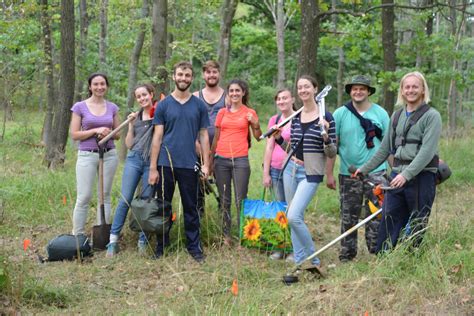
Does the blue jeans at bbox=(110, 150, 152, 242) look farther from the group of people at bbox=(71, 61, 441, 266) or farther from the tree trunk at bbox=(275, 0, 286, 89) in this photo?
the tree trunk at bbox=(275, 0, 286, 89)

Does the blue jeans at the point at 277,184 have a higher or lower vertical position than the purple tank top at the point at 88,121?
lower

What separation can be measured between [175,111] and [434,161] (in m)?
2.65

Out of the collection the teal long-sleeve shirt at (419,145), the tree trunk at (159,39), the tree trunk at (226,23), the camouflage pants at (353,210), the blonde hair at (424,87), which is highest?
the tree trunk at (226,23)

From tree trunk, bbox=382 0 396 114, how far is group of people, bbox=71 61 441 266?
233 inches

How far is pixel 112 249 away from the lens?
21.5 feet

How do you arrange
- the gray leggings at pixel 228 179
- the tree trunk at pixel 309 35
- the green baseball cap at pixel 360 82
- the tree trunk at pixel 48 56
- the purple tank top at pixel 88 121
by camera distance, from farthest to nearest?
the tree trunk at pixel 48 56 → the tree trunk at pixel 309 35 → the purple tank top at pixel 88 121 → the gray leggings at pixel 228 179 → the green baseball cap at pixel 360 82

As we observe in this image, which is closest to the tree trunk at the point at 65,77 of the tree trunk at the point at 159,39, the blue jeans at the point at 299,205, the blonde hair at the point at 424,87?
the tree trunk at the point at 159,39

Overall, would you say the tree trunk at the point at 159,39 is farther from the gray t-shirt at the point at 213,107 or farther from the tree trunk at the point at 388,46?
the tree trunk at the point at 388,46

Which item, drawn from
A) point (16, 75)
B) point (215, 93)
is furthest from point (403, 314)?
point (16, 75)

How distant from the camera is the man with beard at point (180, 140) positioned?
6125 mm

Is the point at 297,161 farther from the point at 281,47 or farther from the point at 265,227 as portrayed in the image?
the point at 281,47

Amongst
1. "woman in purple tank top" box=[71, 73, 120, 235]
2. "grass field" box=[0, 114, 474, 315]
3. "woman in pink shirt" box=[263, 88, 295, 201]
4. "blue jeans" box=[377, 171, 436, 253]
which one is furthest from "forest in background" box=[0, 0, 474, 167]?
"blue jeans" box=[377, 171, 436, 253]

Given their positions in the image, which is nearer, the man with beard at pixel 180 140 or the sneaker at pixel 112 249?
the man with beard at pixel 180 140

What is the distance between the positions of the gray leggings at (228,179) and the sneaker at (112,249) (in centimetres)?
125
